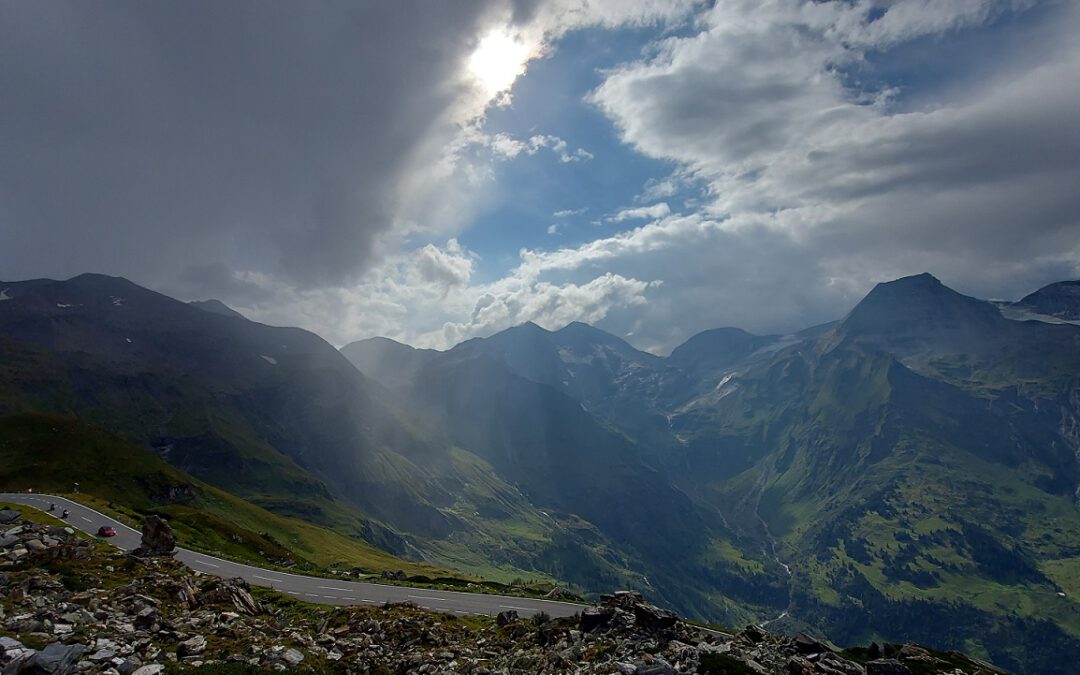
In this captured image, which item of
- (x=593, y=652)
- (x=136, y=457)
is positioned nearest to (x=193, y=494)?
(x=136, y=457)

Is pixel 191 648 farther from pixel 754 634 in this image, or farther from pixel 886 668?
pixel 886 668

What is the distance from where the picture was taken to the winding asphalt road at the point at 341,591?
55719 millimetres

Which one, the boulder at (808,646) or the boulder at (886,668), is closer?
the boulder at (886,668)

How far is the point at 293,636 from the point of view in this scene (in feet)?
115

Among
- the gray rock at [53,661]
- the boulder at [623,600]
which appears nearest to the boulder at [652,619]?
the boulder at [623,600]

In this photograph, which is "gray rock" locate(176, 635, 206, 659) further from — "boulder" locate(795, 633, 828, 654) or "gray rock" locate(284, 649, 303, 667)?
"boulder" locate(795, 633, 828, 654)

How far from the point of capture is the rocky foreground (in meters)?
28.3

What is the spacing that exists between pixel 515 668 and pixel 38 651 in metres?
23.2

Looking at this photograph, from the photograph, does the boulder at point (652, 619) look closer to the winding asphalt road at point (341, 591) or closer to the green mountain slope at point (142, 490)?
the winding asphalt road at point (341, 591)

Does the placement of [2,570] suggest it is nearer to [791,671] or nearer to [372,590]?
[372,590]

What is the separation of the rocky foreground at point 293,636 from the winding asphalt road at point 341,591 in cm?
893

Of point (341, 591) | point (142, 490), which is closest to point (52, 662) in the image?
point (341, 591)

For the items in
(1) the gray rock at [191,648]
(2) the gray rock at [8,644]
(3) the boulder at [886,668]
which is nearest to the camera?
(2) the gray rock at [8,644]

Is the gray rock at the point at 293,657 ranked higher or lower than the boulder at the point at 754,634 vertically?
higher
